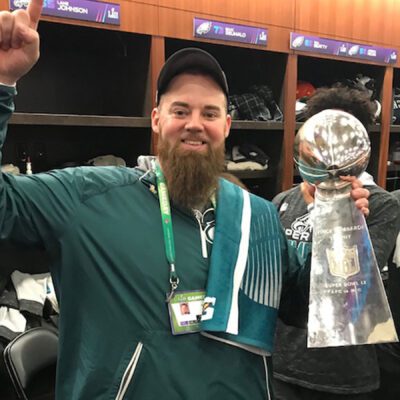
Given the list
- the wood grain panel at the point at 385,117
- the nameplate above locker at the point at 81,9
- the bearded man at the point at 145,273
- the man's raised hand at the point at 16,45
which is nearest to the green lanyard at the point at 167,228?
the bearded man at the point at 145,273

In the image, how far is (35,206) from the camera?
88 centimetres

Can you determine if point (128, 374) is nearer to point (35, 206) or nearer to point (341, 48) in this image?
point (35, 206)

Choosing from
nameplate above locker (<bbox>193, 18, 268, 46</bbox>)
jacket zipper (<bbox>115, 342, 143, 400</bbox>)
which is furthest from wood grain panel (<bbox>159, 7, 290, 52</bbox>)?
jacket zipper (<bbox>115, 342, 143, 400</bbox>)

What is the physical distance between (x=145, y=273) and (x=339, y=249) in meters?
0.40

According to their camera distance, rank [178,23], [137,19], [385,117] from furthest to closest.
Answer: [385,117] → [178,23] → [137,19]

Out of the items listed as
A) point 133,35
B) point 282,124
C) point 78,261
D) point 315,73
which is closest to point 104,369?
point 78,261

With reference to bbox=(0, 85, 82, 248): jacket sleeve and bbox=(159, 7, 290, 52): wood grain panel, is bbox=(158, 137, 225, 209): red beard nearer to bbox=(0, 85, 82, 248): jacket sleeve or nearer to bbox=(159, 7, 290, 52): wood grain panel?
bbox=(0, 85, 82, 248): jacket sleeve

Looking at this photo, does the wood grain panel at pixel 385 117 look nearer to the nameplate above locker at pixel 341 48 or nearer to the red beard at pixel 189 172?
the nameplate above locker at pixel 341 48

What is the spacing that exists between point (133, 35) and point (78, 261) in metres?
1.73

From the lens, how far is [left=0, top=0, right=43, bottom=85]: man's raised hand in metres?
0.78

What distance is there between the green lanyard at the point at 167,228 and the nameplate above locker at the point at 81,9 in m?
1.32

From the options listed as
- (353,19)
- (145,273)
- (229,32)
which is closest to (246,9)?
(229,32)

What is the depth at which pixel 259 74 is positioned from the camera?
294 centimetres

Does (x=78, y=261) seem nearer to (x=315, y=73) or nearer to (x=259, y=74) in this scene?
(x=259, y=74)
